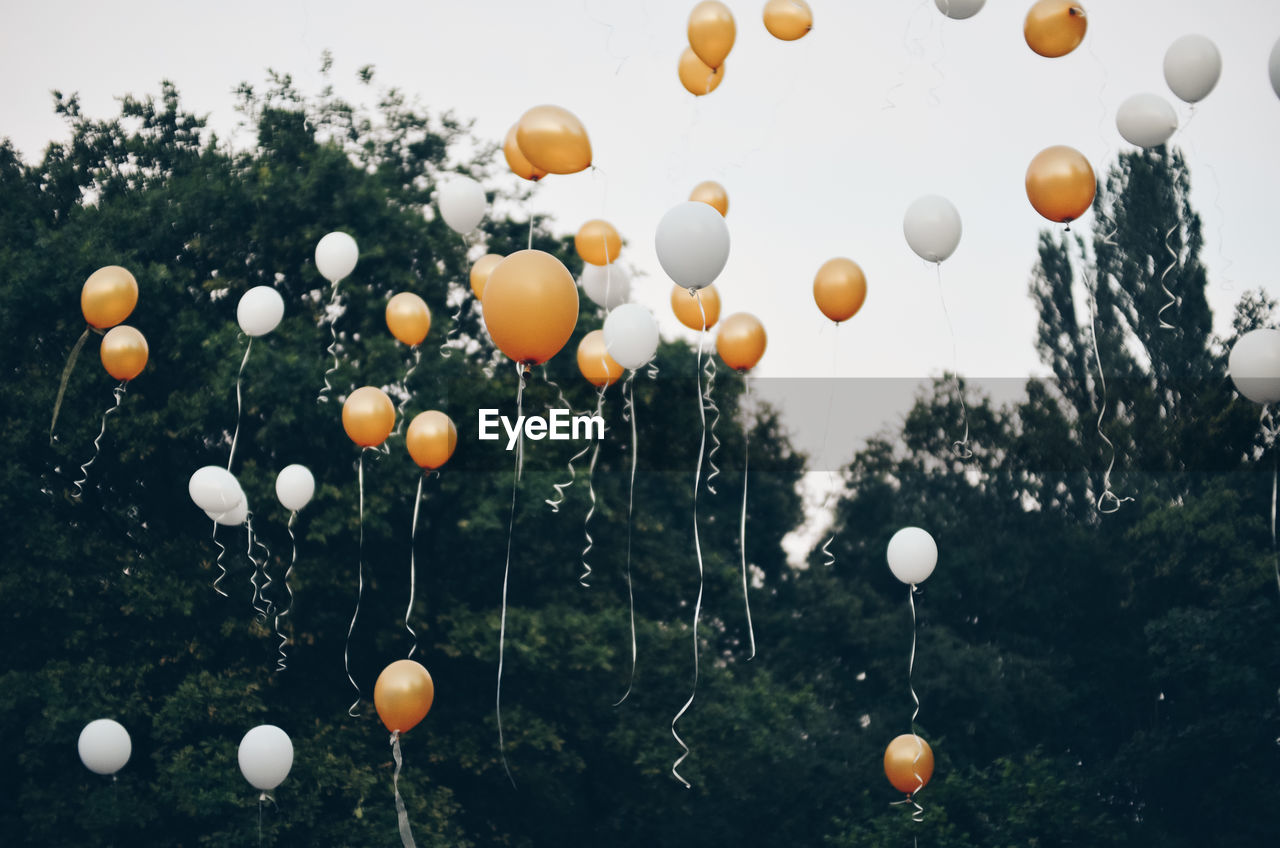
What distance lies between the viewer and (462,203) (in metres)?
6.81

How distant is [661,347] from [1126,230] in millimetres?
5737

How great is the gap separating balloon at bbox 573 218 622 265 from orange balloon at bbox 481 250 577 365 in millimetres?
1626

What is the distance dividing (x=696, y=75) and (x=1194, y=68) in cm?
225

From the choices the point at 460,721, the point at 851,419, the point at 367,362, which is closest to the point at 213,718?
the point at 460,721

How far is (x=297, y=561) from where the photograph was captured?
993 centimetres

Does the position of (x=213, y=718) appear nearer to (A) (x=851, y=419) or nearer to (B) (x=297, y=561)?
(B) (x=297, y=561)

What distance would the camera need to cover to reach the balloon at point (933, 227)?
560 cm

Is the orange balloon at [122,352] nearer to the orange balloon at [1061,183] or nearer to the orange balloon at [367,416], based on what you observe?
the orange balloon at [367,416]

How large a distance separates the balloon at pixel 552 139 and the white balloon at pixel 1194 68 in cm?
264

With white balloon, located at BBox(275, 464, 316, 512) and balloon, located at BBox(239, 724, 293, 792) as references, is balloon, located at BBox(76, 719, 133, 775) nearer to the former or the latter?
balloon, located at BBox(239, 724, 293, 792)

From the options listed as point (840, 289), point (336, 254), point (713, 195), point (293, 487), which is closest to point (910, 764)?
point (840, 289)

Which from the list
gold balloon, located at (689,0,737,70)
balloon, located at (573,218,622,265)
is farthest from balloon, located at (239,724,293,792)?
gold balloon, located at (689,0,737,70)

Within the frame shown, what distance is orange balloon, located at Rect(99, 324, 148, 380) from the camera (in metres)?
7.06

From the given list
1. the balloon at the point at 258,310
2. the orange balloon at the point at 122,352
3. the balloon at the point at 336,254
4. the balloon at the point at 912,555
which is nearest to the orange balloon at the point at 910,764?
the balloon at the point at 912,555
